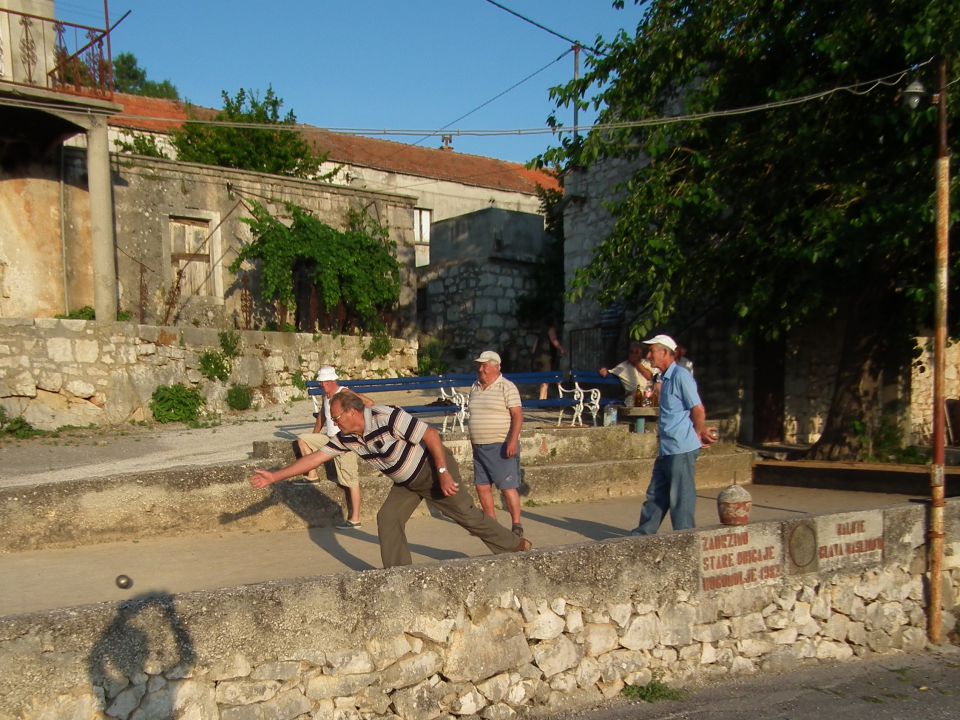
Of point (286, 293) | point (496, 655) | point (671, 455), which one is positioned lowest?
point (496, 655)

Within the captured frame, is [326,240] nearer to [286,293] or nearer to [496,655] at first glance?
[286,293]

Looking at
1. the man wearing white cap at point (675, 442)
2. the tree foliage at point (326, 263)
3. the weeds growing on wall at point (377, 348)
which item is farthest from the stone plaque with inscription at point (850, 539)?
the weeds growing on wall at point (377, 348)

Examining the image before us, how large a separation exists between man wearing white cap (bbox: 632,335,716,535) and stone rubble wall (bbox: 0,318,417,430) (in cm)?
1014

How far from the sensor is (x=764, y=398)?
1333 cm

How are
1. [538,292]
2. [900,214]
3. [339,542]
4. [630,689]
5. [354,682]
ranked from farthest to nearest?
[538,292] < [900,214] < [339,542] < [630,689] < [354,682]

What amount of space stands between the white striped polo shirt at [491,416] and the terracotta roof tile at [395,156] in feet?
56.8

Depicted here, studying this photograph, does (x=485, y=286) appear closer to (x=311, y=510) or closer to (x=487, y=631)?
(x=311, y=510)

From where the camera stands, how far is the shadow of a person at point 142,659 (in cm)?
359

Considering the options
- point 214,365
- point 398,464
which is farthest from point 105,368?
point 398,464

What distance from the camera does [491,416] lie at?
6410 mm

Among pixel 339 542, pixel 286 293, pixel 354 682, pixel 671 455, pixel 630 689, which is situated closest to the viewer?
pixel 354 682

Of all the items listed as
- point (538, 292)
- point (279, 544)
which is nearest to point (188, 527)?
point (279, 544)

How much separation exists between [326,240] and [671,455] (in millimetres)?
12024

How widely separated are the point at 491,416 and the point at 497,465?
1.33 ft
